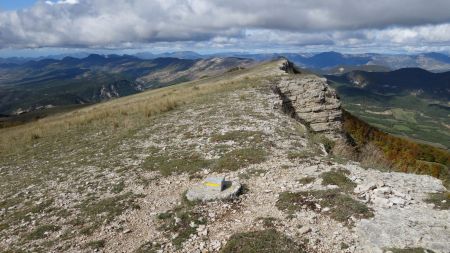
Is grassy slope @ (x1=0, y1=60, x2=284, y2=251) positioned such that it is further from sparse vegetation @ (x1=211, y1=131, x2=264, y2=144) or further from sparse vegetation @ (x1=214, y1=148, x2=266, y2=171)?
sparse vegetation @ (x1=211, y1=131, x2=264, y2=144)

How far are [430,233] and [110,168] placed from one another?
15198 mm

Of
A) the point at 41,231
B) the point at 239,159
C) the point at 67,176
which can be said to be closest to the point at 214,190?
the point at 239,159

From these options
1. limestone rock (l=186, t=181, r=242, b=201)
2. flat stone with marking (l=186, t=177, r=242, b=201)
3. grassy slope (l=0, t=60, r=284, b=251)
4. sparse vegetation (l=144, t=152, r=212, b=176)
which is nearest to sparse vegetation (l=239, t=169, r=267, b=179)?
flat stone with marking (l=186, t=177, r=242, b=201)

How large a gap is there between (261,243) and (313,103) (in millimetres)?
31328

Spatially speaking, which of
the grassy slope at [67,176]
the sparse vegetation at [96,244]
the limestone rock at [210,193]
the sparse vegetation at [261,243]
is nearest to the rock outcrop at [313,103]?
the grassy slope at [67,176]

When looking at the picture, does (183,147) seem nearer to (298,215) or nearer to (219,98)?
(298,215)

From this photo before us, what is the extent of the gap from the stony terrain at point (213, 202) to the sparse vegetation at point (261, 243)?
0.31 meters

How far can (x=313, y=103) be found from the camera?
3981 centimetres

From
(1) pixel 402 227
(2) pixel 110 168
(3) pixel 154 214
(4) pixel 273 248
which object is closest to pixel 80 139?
(2) pixel 110 168

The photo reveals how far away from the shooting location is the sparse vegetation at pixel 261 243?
10.1 meters

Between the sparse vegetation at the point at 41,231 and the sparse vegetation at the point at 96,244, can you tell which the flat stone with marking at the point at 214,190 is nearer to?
the sparse vegetation at the point at 96,244

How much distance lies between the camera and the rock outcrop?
127ft

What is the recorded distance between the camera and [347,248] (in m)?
10.1

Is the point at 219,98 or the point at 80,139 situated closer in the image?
the point at 80,139
